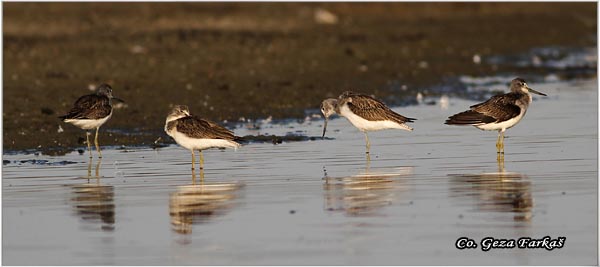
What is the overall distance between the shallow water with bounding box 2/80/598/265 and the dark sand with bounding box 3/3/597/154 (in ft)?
10.9

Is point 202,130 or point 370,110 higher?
point 370,110

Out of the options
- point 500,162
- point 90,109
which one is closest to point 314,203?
point 500,162

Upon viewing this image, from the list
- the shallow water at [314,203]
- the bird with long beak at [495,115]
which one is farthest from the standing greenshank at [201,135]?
the bird with long beak at [495,115]

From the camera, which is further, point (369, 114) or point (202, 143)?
point (369, 114)

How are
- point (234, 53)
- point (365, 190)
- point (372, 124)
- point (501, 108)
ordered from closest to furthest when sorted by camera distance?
point (365, 190) → point (501, 108) → point (372, 124) → point (234, 53)

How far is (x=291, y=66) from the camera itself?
31.0m

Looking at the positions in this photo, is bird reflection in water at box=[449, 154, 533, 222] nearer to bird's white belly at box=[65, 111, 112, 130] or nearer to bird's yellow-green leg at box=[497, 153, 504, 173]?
bird's yellow-green leg at box=[497, 153, 504, 173]

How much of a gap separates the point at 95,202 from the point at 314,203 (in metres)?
2.31

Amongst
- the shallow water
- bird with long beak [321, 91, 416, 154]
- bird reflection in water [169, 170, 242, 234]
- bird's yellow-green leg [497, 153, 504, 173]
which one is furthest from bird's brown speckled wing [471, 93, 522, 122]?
bird reflection in water [169, 170, 242, 234]

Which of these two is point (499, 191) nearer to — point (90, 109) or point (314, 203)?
point (314, 203)

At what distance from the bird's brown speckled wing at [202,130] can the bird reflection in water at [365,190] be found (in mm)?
1747

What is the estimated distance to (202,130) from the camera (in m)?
15.5

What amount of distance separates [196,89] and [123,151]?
8.08 m

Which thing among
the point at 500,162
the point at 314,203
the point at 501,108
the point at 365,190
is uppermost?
the point at 501,108
